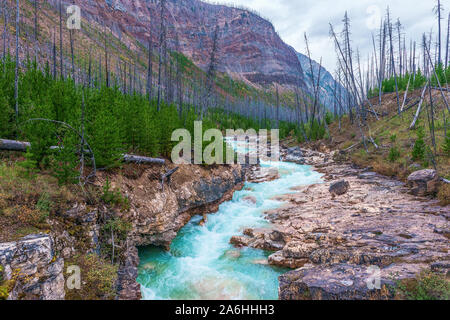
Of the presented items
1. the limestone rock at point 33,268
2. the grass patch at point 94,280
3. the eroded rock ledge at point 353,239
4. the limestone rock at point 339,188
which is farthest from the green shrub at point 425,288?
the limestone rock at point 339,188

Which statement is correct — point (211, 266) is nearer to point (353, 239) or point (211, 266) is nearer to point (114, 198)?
point (114, 198)

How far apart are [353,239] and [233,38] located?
164992 mm

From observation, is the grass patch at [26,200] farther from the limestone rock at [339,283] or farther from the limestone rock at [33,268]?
the limestone rock at [339,283]

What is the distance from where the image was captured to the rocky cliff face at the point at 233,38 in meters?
113

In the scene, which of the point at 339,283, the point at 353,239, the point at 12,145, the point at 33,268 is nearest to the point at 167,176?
the point at 12,145

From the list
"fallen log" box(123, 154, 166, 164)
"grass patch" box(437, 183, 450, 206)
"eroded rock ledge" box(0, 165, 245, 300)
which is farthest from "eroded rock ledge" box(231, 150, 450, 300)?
"fallen log" box(123, 154, 166, 164)

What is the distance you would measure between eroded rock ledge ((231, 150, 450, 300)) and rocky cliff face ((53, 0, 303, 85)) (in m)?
112

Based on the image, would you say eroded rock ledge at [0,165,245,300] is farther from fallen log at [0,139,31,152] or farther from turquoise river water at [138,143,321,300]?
fallen log at [0,139,31,152]

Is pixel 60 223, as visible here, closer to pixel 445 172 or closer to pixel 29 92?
pixel 29 92

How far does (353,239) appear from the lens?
7.45 metres

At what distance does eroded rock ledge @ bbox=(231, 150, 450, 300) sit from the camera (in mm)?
4969

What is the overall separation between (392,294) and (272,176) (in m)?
14.3

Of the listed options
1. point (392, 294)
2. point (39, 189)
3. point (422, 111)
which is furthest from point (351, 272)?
point (422, 111)
